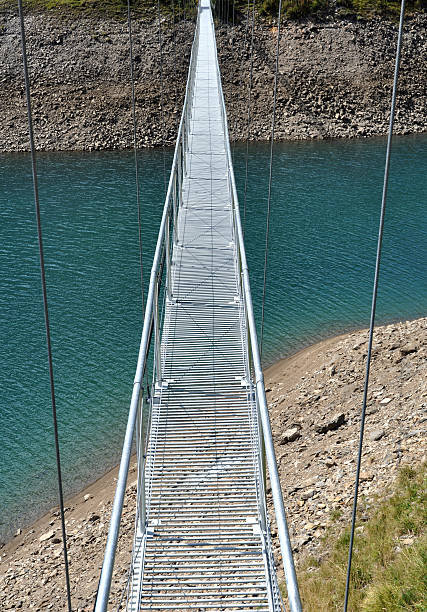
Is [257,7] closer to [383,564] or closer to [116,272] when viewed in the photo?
[116,272]

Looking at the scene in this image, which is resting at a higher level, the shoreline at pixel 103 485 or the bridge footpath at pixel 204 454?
the bridge footpath at pixel 204 454

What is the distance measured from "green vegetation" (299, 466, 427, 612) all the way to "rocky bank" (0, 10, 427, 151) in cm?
2444

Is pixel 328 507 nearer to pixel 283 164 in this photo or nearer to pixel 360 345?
pixel 360 345

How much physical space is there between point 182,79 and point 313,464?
2636 cm

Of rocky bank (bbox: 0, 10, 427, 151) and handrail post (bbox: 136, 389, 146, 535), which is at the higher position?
rocky bank (bbox: 0, 10, 427, 151)

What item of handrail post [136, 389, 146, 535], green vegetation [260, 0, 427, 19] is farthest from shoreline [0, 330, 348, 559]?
green vegetation [260, 0, 427, 19]

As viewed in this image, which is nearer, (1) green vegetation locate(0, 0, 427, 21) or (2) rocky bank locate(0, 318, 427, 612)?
(2) rocky bank locate(0, 318, 427, 612)

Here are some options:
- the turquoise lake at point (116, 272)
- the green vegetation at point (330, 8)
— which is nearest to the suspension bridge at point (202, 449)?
the turquoise lake at point (116, 272)

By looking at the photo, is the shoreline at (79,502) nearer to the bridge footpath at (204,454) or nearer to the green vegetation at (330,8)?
the bridge footpath at (204,454)

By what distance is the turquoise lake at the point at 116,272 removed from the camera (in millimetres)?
10750

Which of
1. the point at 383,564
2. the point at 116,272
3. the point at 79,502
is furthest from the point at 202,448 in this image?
the point at 116,272

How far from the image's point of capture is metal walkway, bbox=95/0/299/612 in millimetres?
4715

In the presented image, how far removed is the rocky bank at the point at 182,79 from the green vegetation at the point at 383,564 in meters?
24.4

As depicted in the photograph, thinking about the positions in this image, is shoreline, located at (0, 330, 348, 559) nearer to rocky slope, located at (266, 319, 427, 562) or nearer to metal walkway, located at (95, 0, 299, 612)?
rocky slope, located at (266, 319, 427, 562)
